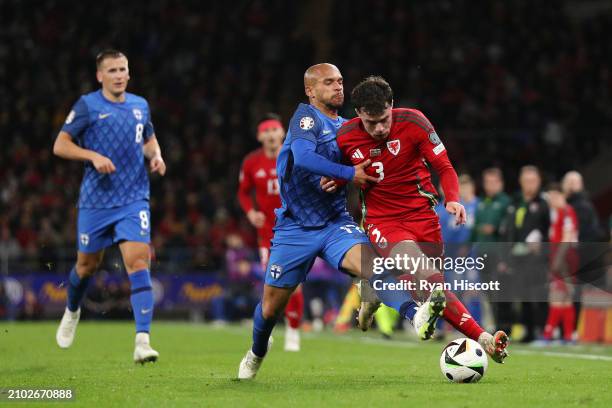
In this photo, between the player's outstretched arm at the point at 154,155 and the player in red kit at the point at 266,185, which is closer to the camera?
the player's outstretched arm at the point at 154,155

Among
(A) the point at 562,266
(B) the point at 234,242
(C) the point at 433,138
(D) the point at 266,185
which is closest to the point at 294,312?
(D) the point at 266,185

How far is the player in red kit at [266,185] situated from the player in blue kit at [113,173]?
270cm

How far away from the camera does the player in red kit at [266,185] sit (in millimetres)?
12438

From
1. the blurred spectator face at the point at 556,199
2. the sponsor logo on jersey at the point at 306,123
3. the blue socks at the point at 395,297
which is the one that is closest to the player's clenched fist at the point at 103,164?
the sponsor logo on jersey at the point at 306,123

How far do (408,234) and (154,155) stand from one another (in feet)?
10.5

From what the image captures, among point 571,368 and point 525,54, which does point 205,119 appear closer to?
point 525,54

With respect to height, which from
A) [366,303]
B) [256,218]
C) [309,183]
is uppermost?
[309,183]

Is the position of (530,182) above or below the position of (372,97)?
below

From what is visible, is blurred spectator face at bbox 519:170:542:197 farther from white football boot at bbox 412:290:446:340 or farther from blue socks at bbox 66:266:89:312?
white football boot at bbox 412:290:446:340

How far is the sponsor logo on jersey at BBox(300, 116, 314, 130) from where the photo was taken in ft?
24.6

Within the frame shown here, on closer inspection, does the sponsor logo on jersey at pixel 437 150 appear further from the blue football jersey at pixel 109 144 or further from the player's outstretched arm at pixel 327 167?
the blue football jersey at pixel 109 144

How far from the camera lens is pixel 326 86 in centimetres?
777

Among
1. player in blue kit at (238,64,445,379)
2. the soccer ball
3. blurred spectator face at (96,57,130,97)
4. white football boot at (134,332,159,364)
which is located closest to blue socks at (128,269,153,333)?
white football boot at (134,332,159,364)

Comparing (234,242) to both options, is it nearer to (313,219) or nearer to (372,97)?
(313,219)
